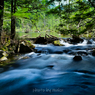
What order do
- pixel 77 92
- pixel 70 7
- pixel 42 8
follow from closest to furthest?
pixel 77 92
pixel 70 7
pixel 42 8

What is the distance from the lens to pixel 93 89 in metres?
3.44

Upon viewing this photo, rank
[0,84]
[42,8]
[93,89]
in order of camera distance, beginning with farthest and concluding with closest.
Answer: [42,8] < [0,84] < [93,89]

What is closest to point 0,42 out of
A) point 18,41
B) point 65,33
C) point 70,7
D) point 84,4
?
point 18,41

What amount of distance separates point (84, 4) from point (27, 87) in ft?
21.0

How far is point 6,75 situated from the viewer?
5.00 m

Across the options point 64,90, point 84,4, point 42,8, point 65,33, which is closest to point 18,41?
point 42,8

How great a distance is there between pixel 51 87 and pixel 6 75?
2573 millimetres

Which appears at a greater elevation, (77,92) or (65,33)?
(65,33)

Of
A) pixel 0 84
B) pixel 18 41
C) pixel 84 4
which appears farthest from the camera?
pixel 18 41

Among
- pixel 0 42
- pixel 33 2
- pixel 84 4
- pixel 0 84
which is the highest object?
pixel 33 2

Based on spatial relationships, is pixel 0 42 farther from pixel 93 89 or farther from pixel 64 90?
pixel 93 89

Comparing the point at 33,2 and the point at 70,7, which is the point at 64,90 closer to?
the point at 70,7

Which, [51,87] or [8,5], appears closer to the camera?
[51,87]

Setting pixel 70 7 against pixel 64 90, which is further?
pixel 70 7
